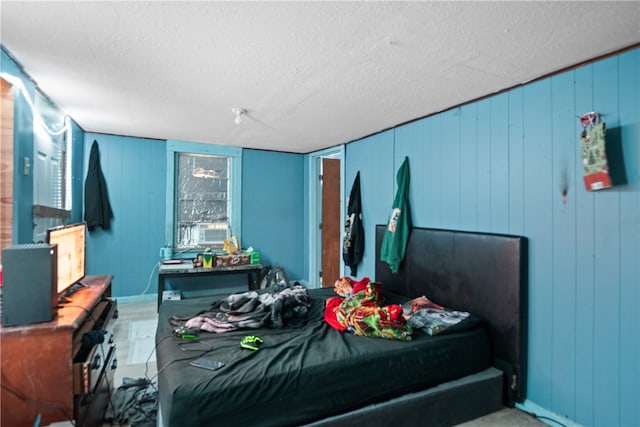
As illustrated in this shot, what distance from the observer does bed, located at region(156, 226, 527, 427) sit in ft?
5.06

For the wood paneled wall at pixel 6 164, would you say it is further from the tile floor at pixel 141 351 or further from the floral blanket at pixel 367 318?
the floral blanket at pixel 367 318

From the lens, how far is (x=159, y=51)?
1.87m

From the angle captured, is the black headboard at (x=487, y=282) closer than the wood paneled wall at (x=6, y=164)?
No

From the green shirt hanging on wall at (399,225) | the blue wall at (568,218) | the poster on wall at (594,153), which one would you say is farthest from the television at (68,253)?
the poster on wall at (594,153)

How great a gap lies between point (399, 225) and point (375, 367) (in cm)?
159

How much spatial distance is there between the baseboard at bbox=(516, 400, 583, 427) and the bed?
73mm

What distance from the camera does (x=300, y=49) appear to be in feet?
5.97

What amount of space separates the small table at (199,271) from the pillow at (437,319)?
254 centimetres

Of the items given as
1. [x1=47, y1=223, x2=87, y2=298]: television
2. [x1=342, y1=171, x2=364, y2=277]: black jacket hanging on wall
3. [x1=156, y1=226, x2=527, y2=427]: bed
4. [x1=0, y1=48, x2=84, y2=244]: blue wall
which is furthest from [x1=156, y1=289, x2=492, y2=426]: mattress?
[x1=342, y1=171, x2=364, y2=277]: black jacket hanging on wall

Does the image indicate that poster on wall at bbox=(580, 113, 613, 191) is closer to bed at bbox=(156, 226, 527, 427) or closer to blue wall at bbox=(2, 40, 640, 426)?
blue wall at bbox=(2, 40, 640, 426)

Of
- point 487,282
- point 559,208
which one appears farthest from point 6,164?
point 559,208

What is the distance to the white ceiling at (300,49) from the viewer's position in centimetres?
146

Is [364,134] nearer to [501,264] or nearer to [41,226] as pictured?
[501,264]

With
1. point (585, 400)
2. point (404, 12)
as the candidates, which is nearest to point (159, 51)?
point (404, 12)
